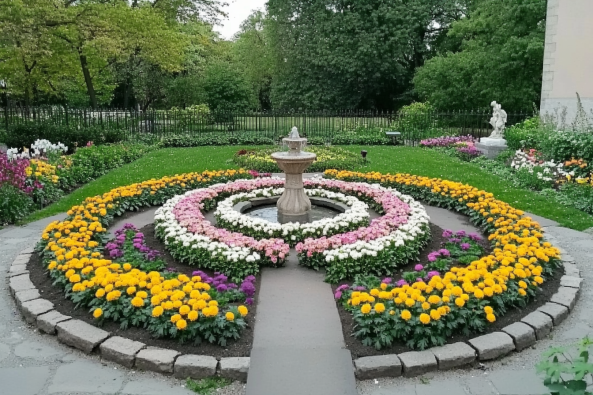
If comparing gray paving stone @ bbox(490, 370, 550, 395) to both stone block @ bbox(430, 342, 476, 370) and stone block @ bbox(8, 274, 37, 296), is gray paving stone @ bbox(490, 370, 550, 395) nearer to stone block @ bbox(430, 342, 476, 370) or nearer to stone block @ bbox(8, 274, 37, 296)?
stone block @ bbox(430, 342, 476, 370)

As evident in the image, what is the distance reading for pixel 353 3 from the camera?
30.3 metres

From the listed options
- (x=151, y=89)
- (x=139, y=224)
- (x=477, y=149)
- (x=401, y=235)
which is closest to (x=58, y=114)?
(x=151, y=89)

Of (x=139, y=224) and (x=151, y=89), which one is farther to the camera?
(x=151, y=89)

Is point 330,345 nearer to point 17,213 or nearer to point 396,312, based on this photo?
point 396,312

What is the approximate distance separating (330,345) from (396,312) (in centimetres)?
60

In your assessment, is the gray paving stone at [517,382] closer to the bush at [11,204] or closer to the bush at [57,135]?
the bush at [11,204]

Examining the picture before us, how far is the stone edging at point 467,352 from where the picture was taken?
365 centimetres

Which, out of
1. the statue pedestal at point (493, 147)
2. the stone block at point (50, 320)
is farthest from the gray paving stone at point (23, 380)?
the statue pedestal at point (493, 147)

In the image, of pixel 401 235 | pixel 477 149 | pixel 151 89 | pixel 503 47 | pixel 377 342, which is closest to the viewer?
pixel 377 342

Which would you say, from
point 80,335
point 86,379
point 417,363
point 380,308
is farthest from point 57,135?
point 417,363

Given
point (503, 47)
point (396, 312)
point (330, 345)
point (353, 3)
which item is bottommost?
point (330, 345)

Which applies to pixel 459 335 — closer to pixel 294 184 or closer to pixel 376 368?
pixel 376 368

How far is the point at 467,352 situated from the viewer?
12.4ft

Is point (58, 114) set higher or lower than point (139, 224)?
higher
